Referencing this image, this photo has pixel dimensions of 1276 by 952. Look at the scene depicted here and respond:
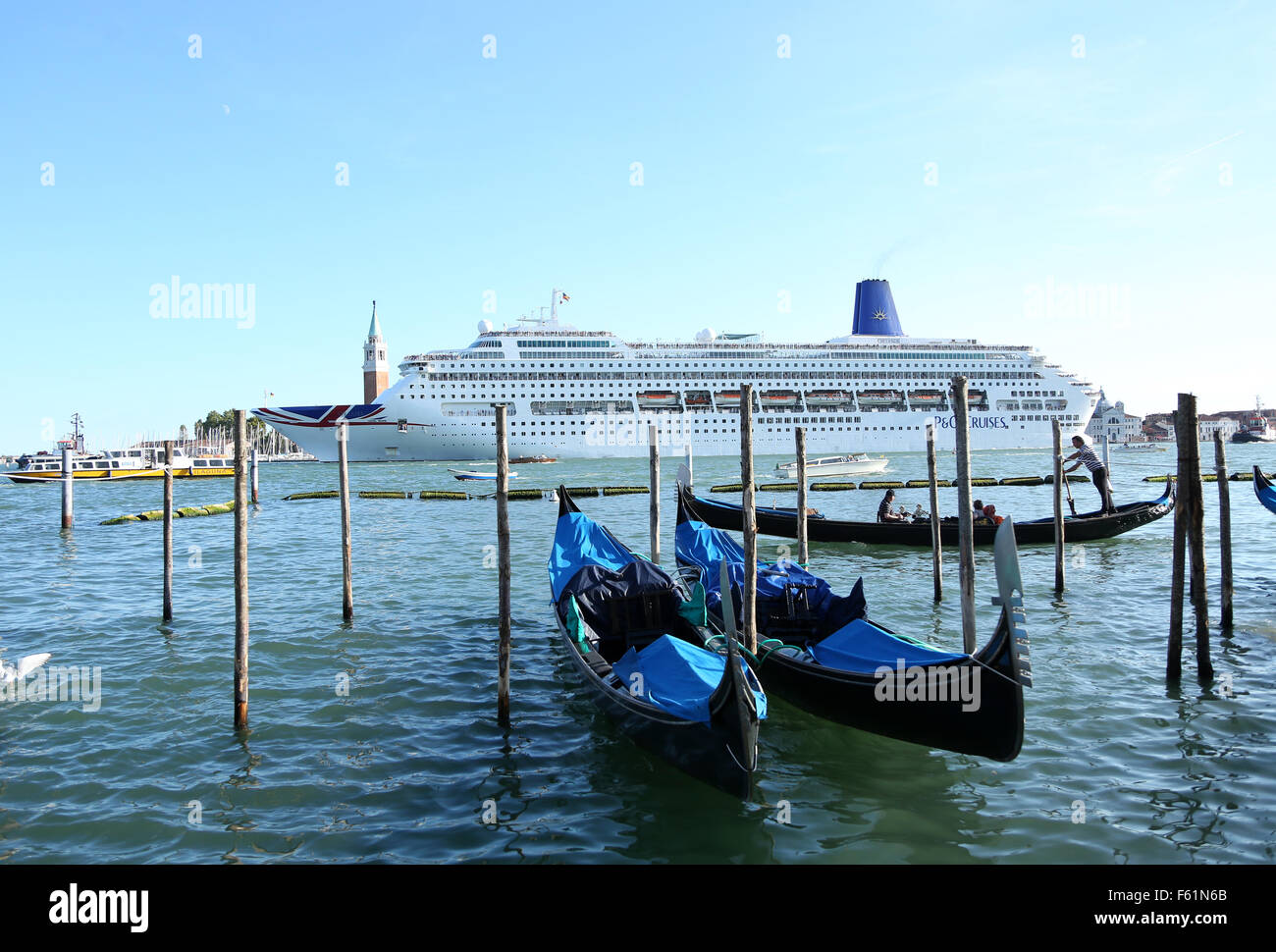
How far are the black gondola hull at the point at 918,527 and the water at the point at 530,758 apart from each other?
3.67m

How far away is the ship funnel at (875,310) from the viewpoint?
64.2m

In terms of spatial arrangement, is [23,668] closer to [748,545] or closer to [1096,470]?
[748,545]

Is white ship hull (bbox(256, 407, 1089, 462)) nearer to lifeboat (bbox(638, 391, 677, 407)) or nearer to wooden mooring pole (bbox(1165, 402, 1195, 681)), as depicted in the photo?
lifeboat (bbox(638, 391, 677, 407))

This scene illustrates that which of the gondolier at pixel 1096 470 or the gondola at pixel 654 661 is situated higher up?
the gondolier at pixel 1096 470

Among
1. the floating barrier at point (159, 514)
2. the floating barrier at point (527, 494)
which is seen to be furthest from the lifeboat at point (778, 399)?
the floating barrier at point (159, 514)

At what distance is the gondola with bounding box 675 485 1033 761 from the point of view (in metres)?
4.92

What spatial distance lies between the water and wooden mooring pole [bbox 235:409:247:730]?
0.73 feet

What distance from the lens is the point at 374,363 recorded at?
221 ft

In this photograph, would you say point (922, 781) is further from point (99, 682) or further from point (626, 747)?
point (99, 682)

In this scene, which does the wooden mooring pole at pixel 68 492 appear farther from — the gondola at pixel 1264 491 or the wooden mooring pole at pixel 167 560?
the gondola at pixel 1264 491

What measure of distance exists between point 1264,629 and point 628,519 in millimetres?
14524

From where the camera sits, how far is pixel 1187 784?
4.94 metres

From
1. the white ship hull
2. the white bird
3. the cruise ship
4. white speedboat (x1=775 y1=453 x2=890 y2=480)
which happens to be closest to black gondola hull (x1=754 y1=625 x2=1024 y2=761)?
the white bird

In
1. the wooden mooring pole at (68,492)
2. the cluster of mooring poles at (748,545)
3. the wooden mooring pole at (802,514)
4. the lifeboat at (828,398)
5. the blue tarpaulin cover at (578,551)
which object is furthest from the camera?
the lifeboat at (828,398)
